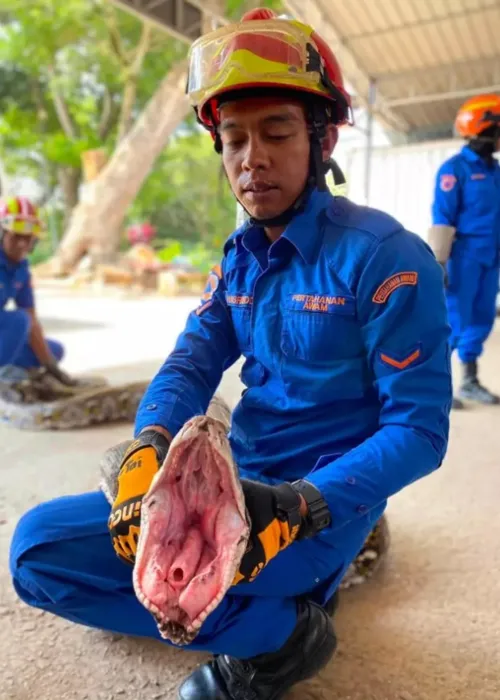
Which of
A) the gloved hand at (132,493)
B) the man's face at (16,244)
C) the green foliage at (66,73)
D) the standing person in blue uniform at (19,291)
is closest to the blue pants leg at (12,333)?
the standing person in blue uniform at (19,291)

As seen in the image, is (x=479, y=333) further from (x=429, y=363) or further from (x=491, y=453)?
(x=429, y=363)

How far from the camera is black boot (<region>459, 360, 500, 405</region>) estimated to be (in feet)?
14.6

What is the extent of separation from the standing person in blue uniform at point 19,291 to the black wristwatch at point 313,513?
361 centimetres

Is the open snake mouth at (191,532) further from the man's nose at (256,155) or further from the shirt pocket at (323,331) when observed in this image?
the man's nose at (256,155)

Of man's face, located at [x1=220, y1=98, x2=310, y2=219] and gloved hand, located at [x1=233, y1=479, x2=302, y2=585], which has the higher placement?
man's face, located at [x1=220, y1=98, x2=310, y2=219]

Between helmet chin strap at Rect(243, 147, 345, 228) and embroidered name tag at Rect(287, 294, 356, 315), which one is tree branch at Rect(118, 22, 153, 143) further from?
embroidered name tag at Rect(287, 294, 356, 315)

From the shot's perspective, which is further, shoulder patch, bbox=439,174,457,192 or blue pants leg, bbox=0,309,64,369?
blue pants leg, bbox=0,309,64,369

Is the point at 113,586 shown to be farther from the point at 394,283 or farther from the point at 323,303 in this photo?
the point at 394,283

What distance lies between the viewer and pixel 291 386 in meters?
1.52

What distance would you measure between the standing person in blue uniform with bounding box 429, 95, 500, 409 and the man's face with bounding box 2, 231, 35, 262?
279cm

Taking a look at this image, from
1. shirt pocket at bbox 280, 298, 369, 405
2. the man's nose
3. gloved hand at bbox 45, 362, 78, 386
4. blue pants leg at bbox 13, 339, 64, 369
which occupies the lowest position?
gloved hand at bbox 45, 362, 78, 386

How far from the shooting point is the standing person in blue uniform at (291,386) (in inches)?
50.9

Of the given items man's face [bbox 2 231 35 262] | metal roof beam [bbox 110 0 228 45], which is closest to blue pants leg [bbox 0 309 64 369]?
man's face [bbox 2 231 35 262]

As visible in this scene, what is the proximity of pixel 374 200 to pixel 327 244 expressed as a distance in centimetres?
1169
